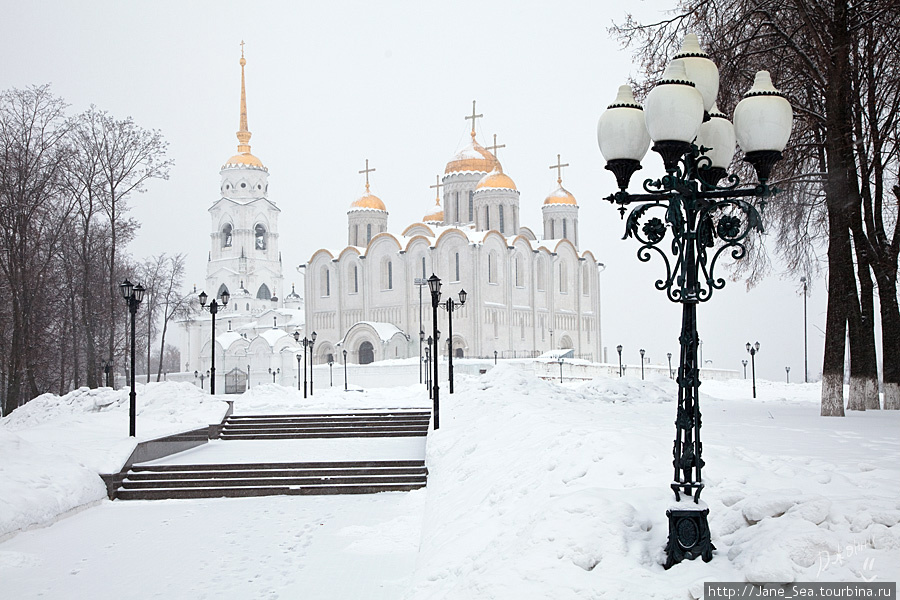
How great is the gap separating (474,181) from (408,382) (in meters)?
21.4

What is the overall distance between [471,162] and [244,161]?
20.5 metres

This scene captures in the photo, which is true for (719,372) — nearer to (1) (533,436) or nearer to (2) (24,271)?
(2) (24,271)

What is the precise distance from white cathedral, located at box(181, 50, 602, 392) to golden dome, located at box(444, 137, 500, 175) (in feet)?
0.27

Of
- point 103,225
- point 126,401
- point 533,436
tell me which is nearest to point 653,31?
point 533,436

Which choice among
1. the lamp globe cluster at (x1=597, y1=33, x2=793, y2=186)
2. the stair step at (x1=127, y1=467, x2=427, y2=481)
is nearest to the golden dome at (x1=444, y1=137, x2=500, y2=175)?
the stair step at (x1=127, y1=467, x2=427, y2=481)

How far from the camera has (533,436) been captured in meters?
9.65

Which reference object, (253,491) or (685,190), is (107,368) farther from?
(685,190)

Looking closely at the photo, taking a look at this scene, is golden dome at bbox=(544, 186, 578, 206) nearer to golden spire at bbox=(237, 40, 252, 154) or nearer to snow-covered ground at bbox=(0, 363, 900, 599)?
golden spire at bbox=(237, 40, 252, 154)

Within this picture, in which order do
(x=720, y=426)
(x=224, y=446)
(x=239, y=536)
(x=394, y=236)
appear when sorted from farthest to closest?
(x=394, y=236)
(x=224, y=446)
(x=720, y=426)
(x=239, y=536)

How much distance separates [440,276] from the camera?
5562 cm

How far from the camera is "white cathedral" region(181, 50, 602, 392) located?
5528 cm

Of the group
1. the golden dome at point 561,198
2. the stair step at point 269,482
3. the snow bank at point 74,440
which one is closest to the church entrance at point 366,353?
the golden dome at point 561,198

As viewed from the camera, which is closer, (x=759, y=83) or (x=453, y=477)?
(x=759, y=83)

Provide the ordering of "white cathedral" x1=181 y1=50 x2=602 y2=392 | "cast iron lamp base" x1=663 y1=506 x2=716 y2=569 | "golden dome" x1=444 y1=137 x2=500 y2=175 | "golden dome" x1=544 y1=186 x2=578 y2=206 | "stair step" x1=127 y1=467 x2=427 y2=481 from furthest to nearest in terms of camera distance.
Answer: "golden dome" x1=544 y1=186 x2=578 y2=206 < "golden dome" x1=444 y1=137 x2=500 y2=175 < "white cathedral" x1=181 y1=50 x2=602 y2=392 < "stair step" x1=127 y1=467 x2=427 y2=481 < "cast iron lamp base" x1=663 y1=506 x2=716 y2=569
